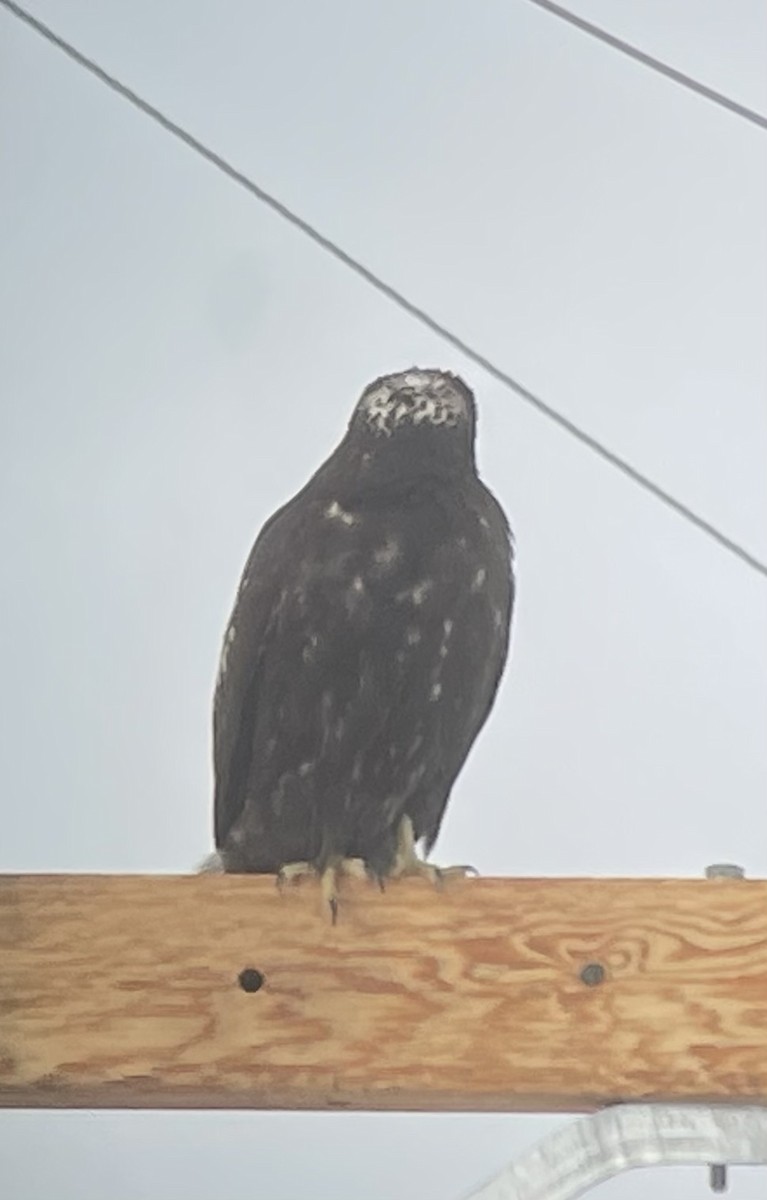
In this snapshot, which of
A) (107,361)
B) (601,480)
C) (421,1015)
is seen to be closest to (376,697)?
(421,1015)

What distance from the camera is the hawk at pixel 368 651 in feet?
4.18

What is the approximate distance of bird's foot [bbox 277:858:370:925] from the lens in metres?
1.12

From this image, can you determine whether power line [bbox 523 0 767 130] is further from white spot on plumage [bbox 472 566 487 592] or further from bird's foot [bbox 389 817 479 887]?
bird's foot [bbox 389 817 479 887]

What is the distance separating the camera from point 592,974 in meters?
1.10

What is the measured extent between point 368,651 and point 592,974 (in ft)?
1.00

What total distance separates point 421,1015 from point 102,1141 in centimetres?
44

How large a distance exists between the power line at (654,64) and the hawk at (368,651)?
53 centimetres

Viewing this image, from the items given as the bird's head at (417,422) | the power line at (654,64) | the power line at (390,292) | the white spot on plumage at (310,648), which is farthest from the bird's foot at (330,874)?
the power line at (654,64)

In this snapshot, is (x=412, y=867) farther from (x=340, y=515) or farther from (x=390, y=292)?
(x=390, y=292)

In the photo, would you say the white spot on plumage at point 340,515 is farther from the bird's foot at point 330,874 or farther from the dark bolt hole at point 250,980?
the dark bolt hole at point 250,980

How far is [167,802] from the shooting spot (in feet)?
4.88

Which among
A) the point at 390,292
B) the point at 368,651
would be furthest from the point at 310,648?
the point at 390,292

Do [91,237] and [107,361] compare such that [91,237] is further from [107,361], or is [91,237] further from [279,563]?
[279,563]

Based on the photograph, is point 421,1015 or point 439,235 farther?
point 439,235
